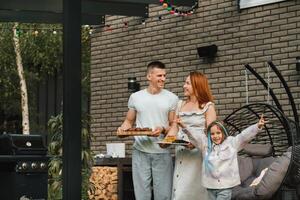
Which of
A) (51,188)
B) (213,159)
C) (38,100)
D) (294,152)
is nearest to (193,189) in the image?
(213,159)

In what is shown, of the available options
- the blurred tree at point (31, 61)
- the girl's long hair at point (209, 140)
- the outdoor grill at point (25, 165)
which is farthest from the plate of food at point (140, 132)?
the blurred tree at point (31, 61)

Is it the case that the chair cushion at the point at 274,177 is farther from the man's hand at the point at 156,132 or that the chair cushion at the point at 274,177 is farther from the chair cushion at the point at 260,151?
the man's hand at the point at 156,132

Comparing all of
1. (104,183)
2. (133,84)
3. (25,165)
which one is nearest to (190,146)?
(25,165)

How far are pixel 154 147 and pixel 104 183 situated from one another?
3.70 m

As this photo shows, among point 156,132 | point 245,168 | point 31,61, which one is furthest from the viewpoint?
point 31,61

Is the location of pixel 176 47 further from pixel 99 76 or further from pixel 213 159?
pixel 213 159

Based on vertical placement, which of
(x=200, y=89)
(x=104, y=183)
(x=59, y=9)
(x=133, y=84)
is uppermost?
(x=59, y=9)

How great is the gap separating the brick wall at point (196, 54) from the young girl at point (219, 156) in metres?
2.44

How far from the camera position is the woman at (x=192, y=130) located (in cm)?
629

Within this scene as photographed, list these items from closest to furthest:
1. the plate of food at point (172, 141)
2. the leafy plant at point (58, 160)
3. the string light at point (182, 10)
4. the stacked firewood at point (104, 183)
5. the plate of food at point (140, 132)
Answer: the plate of food at point (172, 141) < the plate of food at point (140, 132) < the leafy plant at point (58, 160) < the stacked firewood at point (104, 183) < the string light at point (182, 10)

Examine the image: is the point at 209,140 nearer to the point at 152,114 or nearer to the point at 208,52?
the point at 152,114

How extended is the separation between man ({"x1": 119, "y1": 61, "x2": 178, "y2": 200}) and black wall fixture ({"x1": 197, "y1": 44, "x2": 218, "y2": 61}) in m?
3.11

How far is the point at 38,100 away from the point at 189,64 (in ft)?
40.3

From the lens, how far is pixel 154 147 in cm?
646
